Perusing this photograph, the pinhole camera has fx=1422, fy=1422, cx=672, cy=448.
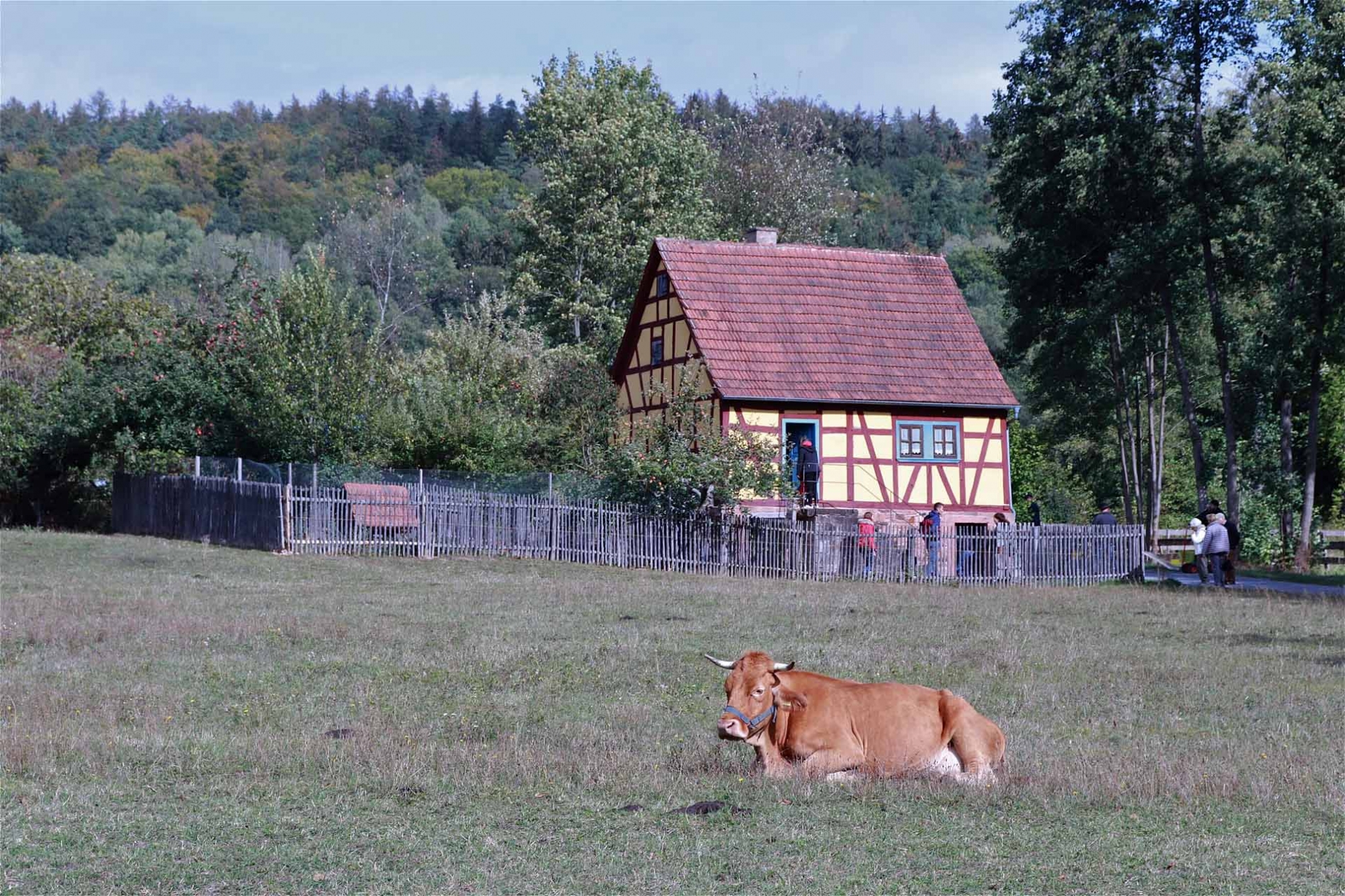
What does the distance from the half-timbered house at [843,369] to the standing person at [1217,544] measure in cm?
836

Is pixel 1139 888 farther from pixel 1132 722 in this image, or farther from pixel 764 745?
pixel 1132 722

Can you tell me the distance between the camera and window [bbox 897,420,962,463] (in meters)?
37.5

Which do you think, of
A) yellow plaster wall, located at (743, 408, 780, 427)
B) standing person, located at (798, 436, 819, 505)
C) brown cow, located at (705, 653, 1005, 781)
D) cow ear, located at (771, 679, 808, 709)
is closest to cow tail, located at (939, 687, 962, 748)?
brown cow, located at (705, 653, 1005, 781)

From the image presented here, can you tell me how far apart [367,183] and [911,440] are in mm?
100085

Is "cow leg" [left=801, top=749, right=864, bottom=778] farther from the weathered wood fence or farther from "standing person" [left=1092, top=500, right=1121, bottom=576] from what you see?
"standing person" [left=1092, top=500, right=1121, bottom=576]

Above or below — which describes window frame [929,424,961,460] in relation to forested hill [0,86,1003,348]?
below

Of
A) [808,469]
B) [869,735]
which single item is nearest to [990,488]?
[808,469]

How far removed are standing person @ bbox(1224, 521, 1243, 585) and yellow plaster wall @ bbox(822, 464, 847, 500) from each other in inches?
369

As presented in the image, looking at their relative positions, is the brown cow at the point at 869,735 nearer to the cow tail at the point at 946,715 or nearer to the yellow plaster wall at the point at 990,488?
the cow tail at the point at 946,715

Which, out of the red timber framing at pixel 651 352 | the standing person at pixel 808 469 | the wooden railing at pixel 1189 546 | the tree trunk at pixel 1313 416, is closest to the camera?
the standing person at pixel 808 469

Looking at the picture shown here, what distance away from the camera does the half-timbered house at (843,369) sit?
36719 mm

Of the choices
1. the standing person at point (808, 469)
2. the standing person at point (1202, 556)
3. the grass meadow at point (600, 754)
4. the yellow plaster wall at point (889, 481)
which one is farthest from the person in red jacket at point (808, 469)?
the grass meadow at point (600, 754)

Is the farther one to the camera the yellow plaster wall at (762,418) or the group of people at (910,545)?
the yellow plaster wall at (762,418)

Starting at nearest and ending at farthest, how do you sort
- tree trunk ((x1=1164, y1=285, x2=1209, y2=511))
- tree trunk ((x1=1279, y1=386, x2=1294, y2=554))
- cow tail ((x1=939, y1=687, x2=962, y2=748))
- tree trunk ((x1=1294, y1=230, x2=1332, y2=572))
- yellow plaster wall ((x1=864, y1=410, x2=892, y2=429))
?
1. cow tail ((x1=939, y1=687, x2=962, y2=748))
2. tree trunk ((x1=1294, y1=230, x2=1332, y2=572))
3. yellow plaster wall ((x1=864, y1=410, x2=892, y2=429))
4. tree trunk ((x1=1164, y1=285, x2=1209, y2=511))
5. tree trunk ((x1=1279, y1=386, x2=1294, y2=554))
